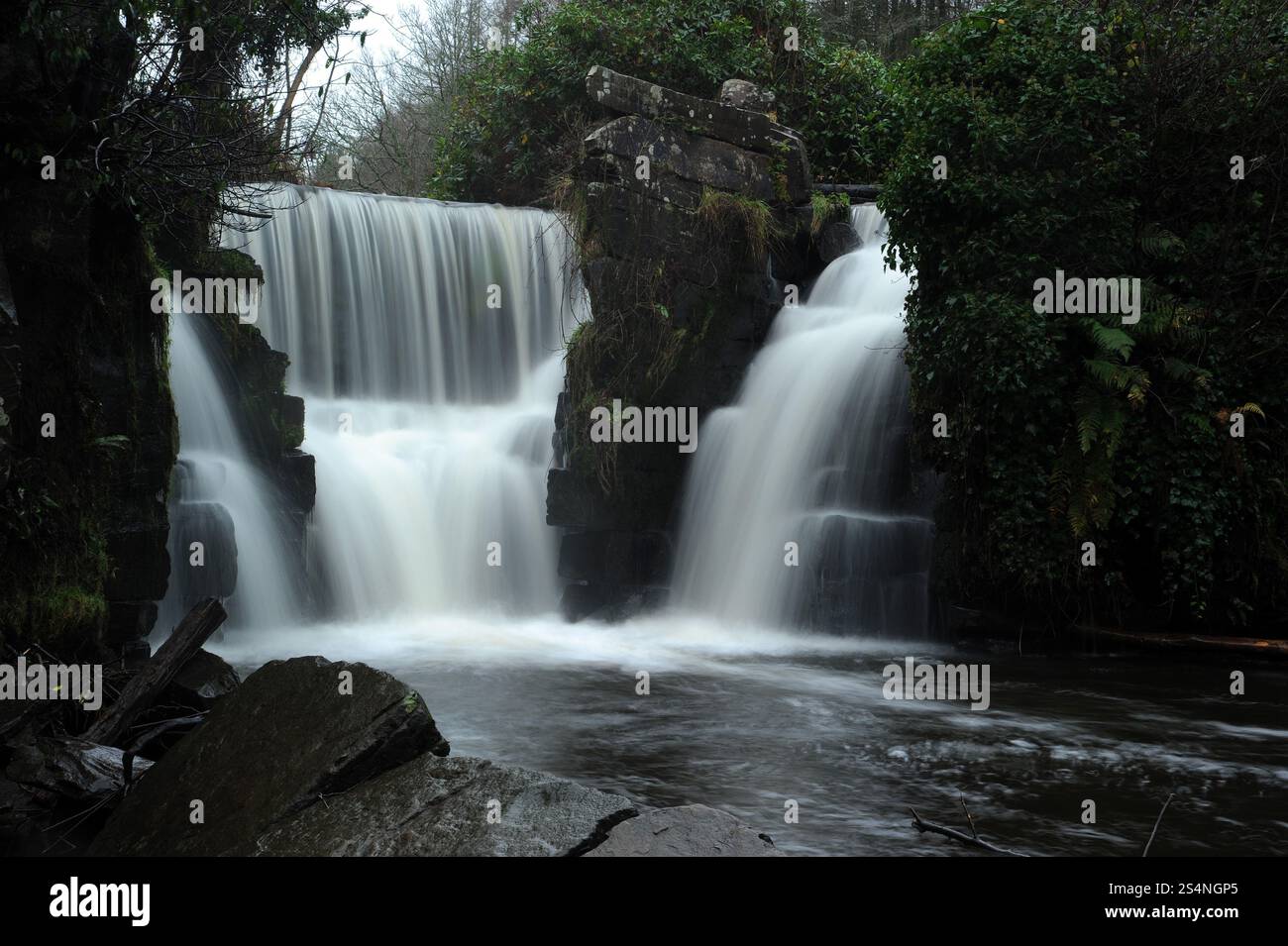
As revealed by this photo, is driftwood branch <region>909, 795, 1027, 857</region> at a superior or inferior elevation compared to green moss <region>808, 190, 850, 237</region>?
inferior

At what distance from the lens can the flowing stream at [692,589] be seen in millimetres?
6684

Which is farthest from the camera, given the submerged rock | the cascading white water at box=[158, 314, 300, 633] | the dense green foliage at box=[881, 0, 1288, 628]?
the cascading white water at box=[158, 314, 300, 633]

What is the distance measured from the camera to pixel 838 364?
41.6 feet

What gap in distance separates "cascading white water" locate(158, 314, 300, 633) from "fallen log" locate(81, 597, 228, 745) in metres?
3.54

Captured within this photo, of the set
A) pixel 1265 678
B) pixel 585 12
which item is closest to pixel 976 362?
pixel 1265 678

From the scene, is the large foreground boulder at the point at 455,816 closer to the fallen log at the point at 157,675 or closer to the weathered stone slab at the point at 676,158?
the fallen log at the point at 157,675

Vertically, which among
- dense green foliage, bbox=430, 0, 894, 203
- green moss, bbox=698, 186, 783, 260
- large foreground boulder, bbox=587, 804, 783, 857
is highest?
dense green foliage, bbox=430, 0, 894, 203

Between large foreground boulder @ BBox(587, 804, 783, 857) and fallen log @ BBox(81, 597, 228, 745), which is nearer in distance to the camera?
large foreground boulder @ BBox(587, 804, 783, 857)

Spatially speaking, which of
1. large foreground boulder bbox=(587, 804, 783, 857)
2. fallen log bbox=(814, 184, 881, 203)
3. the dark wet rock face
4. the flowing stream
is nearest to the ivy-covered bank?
the flowing stream

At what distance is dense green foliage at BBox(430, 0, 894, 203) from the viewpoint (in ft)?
58.0

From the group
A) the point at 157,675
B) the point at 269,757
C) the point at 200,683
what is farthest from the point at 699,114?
the point at 269,757

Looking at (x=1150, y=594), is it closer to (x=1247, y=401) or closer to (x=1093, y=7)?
(x=1247, y=401)

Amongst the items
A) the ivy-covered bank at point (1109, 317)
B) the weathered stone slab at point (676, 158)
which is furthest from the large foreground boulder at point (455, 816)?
the weathered stone slab at point (676, 158)

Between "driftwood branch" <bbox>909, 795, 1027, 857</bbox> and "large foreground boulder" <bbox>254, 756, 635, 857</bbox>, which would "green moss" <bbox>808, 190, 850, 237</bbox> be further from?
"large foreground boulder" <bbox>254, 756, 635, 857</bbox>
